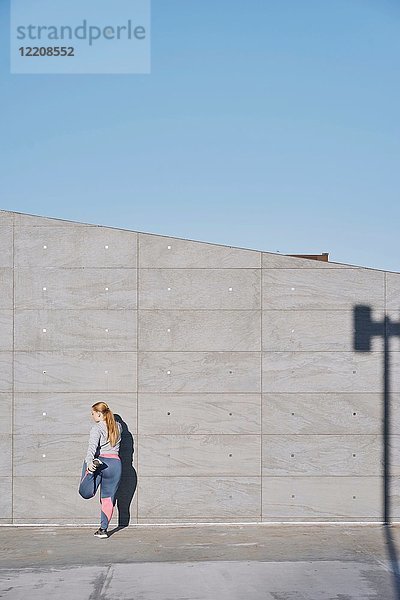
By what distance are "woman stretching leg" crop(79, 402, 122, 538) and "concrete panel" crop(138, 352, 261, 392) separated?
0.81m

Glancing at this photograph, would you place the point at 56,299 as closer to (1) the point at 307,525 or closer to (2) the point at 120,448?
(2) the point at 120,448

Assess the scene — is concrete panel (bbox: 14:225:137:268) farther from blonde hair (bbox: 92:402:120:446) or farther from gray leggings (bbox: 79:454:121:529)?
gray leggings (bbox: 79:454:121:529)

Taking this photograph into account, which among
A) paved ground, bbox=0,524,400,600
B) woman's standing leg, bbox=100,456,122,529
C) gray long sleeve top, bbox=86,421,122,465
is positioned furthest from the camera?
woman's standing leg, bbox=100,456,122,529

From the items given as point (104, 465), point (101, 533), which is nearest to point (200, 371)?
point (104, 465)

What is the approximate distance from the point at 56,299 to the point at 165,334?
135 centimetres

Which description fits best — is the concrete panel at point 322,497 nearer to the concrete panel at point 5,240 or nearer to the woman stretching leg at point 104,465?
the woman stretching leg at point 104,465

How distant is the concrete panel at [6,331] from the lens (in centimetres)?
972

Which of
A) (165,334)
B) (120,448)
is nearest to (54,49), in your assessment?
(165,334)

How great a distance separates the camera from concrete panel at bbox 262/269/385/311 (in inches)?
382

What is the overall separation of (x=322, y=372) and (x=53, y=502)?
3479 mm

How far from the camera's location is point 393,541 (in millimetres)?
8750

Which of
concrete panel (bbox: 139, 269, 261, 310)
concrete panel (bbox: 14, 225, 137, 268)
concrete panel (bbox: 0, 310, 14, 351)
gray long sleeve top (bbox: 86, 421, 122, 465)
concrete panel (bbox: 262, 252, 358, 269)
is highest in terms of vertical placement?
concrete panel (bbox: 14, 225, 137, 268)

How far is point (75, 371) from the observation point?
9680mm

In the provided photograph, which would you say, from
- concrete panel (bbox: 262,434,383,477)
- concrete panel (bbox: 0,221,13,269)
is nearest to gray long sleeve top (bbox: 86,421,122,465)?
concrete panel (bbox: 262,434,383,477)
